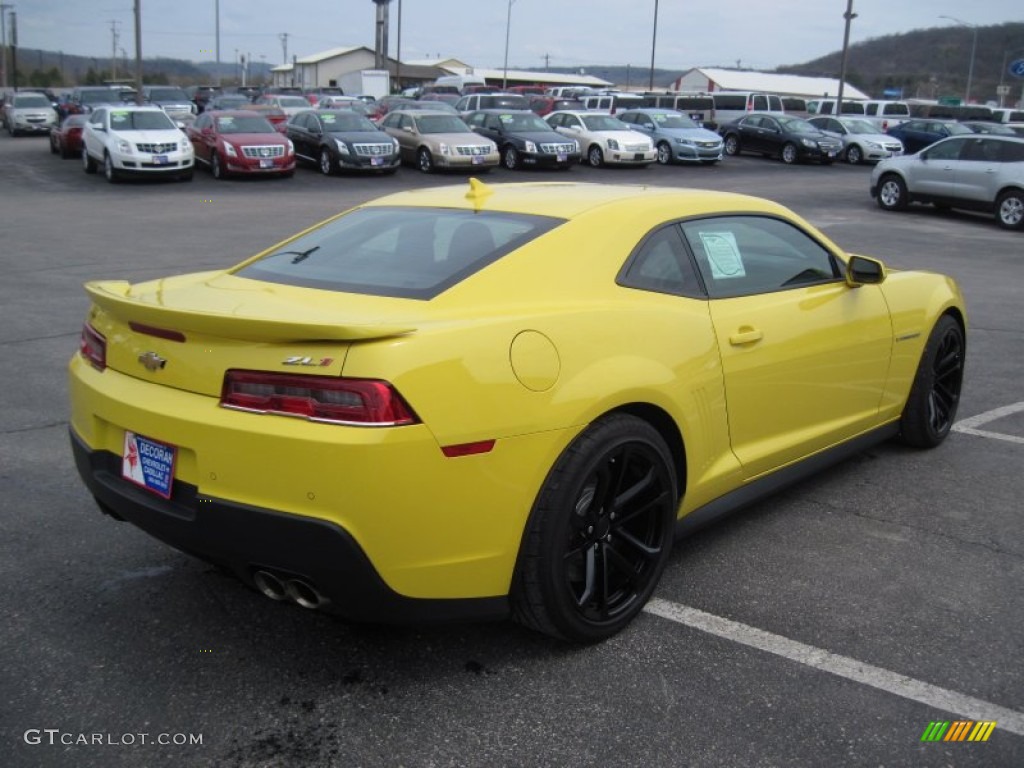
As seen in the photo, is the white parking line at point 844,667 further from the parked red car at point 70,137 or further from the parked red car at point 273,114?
the parked red car at point 273,114

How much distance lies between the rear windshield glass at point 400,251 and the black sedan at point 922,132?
101 feet

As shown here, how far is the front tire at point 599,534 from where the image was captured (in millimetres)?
3049

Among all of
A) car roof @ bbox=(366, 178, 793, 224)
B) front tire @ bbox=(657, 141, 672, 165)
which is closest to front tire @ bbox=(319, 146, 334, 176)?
front tire @ bbox=(657, 141, 672, 165)

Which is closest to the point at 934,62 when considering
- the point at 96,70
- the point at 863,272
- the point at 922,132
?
the point at 96,70

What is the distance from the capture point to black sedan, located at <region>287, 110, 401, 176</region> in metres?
24.5

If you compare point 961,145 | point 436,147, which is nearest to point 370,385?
point 961,145

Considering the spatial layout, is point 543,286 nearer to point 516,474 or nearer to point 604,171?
point 516,474

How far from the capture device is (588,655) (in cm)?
326


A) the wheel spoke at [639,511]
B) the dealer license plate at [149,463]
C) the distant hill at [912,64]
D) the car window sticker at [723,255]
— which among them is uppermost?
the distant hill at [912,64]

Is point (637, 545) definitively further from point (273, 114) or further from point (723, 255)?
point (273, 114)

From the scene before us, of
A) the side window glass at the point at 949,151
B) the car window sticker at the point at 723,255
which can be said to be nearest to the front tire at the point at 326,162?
the side window glass at the point at 949,151

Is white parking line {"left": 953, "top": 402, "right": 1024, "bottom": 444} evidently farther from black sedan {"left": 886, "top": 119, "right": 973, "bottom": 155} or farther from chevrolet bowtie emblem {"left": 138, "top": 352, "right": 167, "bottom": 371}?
black sedan {"left": 886, "top": 119, "right": 973, "bottom": 155}

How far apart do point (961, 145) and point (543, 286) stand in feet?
60.5

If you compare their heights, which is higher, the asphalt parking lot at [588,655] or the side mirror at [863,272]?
the side mirror at [863,272]
